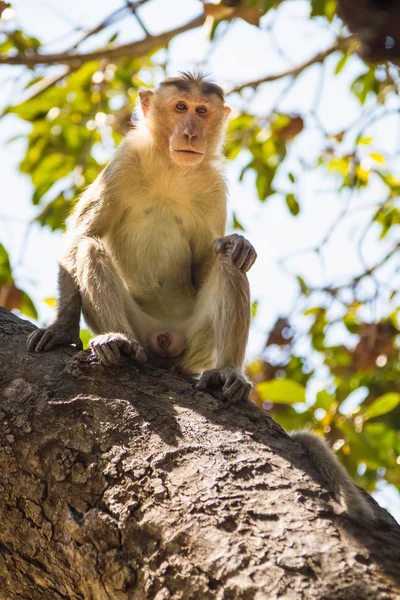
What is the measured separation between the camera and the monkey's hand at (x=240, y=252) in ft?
17.2

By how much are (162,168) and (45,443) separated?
11.2ft

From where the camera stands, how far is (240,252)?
525cm

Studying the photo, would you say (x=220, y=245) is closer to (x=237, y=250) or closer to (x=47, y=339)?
(x=237, y=250)

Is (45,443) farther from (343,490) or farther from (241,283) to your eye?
(241,283)

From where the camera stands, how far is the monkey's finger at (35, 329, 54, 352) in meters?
4.08

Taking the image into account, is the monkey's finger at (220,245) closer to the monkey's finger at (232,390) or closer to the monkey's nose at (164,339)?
the monkey's nose at (164,339)

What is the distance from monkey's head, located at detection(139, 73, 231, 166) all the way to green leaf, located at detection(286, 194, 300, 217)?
1.52 meters

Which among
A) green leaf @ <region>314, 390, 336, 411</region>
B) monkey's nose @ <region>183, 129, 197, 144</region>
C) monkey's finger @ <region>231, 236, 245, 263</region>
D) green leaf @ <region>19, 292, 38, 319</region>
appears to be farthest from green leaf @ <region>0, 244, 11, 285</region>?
green leaf @ <region>314, 390, 336, 411</region>

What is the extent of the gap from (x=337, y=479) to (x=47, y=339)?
6.22 feet

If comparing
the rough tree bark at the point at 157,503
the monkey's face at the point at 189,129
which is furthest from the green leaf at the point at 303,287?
the rough tree bark at the point at 157,503

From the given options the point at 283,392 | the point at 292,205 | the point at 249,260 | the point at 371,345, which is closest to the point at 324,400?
the point at 283,392

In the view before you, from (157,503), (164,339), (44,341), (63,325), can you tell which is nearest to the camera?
(157,503)

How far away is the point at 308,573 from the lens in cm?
254

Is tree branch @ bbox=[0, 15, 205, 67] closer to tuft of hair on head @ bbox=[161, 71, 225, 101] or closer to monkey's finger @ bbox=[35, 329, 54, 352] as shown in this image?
tuft of hair on head @ bbox=[161, 71, 225, 101]
